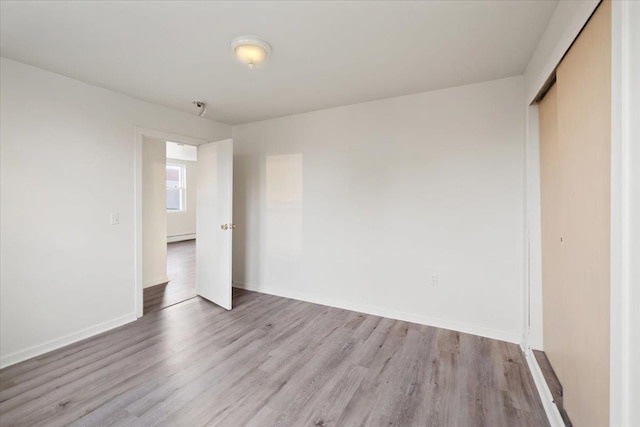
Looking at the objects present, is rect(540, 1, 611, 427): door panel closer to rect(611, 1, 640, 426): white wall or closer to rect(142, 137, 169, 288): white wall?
rect(611, 1, 640, 426): white wall

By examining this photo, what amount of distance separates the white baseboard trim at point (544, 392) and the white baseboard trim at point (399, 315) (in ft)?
1.00

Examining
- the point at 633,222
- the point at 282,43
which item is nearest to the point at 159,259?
the point at 282,43

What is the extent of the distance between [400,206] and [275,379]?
80.2 inches

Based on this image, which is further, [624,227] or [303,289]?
[303,289]

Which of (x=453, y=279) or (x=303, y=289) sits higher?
(x=453, y=279)

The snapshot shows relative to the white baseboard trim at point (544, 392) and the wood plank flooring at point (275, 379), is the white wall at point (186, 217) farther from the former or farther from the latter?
the white baseboard trim at point (544, 392)

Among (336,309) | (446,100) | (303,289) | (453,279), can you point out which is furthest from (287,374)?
(446,100)

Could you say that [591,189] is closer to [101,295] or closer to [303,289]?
[303,289]

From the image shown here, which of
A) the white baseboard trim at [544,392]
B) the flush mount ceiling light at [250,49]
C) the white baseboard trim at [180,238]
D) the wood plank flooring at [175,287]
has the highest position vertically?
the flush mount ceiling light at [250,49]

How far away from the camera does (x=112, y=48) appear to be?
2.06 m

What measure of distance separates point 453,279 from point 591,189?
5.83 feet

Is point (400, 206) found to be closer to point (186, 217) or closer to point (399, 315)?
point (399, 315)

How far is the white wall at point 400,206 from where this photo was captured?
2.61 meters

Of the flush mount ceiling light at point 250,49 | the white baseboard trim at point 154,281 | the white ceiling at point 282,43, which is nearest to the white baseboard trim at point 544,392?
the white ceiling at point 282,43
